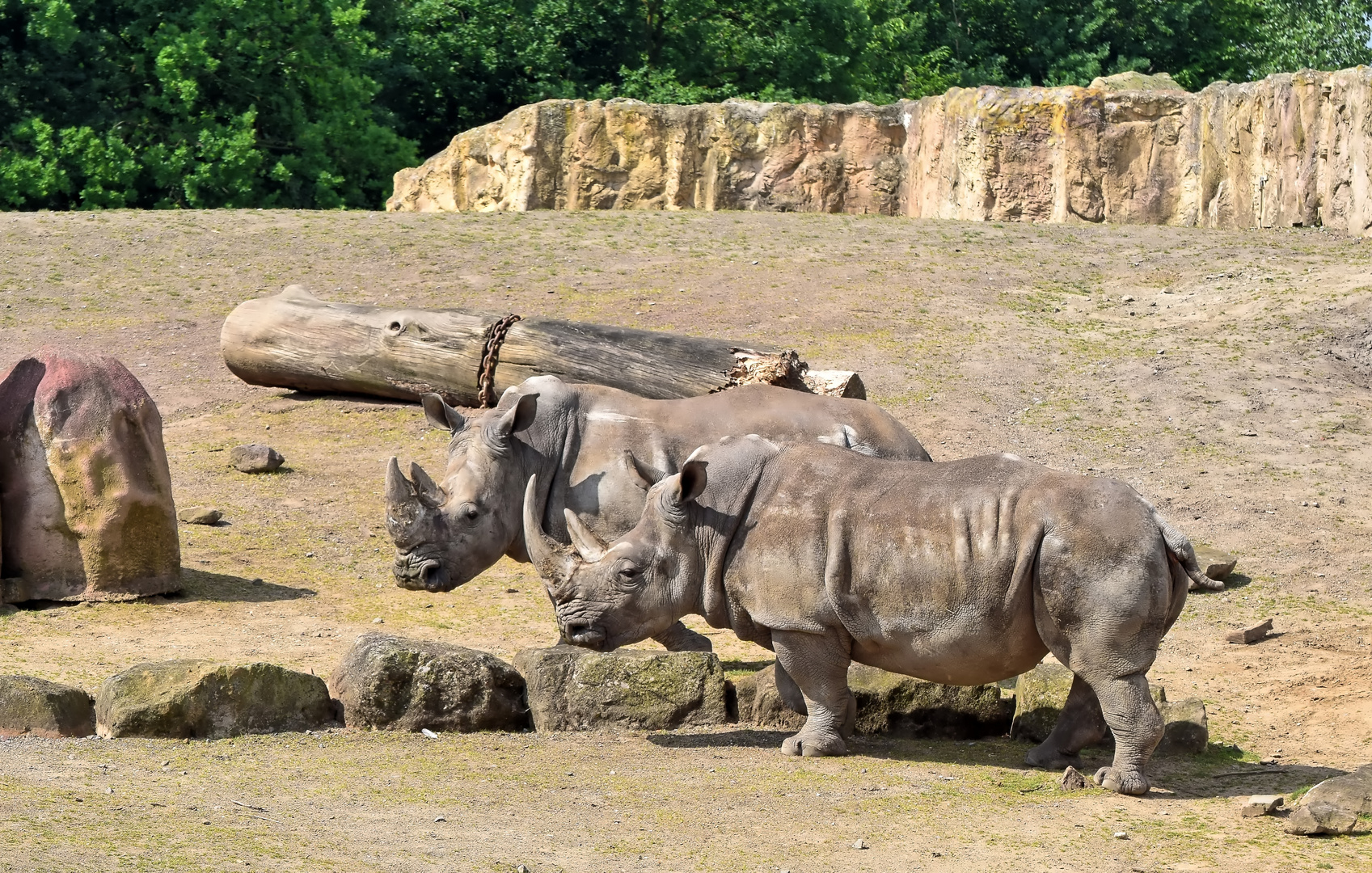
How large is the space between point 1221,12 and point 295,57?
62.9ft

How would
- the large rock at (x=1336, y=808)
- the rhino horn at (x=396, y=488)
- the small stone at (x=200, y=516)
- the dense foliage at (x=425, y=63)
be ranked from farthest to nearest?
1. the dense foliage at (x=425, y=63)
2. the small stone at (x=200, y=516)
3. the rhino horn at (x=396, y=488)
4. the large rock at (x=1336, y=808)

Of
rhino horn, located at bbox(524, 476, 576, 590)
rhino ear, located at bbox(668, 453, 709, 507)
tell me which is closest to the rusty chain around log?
rhino horn, located at bbox(524, 476, 576, 590)

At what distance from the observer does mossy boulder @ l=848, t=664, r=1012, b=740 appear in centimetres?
841

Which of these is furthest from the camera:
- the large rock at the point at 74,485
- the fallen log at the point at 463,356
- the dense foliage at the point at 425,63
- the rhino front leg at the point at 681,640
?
the dense foliage at the point at 425,63

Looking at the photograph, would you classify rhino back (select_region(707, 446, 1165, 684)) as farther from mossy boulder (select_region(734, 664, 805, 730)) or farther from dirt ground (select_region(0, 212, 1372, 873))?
mossy boulder (select_region(734, 664, 805, 730))

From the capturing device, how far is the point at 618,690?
8219 millimetres

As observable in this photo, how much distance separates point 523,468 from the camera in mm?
9102

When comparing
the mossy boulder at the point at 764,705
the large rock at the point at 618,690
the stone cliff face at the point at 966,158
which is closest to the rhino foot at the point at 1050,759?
the mossy boulder at the point at 764,705

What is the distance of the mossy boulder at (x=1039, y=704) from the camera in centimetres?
839

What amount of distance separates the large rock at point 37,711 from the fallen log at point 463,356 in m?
6.31

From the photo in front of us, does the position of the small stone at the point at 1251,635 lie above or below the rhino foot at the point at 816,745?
below

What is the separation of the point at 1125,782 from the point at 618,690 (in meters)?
2.21

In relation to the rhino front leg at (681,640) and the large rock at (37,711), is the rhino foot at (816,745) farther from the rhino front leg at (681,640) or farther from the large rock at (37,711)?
the large rock at (37,711)

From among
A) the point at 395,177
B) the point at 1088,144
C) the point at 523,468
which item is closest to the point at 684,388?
the point at 523,468
